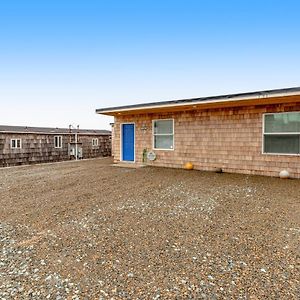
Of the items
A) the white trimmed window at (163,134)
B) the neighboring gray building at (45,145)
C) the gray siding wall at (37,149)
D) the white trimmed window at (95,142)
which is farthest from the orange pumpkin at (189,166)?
the white trimmed window at (95,142)

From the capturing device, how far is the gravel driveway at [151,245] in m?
1.95

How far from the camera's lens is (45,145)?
15.6 metres

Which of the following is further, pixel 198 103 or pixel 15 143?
pixel 15 143

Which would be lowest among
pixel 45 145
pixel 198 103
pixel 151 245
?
pixel 151 245

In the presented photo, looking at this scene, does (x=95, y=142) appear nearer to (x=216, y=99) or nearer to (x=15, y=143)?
(x=15, y=143)

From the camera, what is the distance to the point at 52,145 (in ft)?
52.5

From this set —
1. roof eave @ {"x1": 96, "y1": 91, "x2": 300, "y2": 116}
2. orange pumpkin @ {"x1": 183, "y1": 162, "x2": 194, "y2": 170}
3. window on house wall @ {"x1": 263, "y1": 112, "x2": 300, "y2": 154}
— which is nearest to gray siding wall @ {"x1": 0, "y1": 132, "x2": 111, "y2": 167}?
roof eave @ {"x1": 96, "y1": 91, "x2": 300, "y2": 116}

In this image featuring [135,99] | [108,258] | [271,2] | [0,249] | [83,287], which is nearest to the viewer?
[83,287]

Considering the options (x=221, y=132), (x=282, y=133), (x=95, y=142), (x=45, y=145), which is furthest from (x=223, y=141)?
(x=95, y=142)

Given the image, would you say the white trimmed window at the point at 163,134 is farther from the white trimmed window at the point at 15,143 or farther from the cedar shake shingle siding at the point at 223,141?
the white trimmed window at the point at 15,143

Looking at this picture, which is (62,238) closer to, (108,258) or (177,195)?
(108,258)

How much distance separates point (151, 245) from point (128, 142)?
8.18m

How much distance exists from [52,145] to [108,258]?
597 inches

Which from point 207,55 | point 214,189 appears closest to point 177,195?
point 214,189
